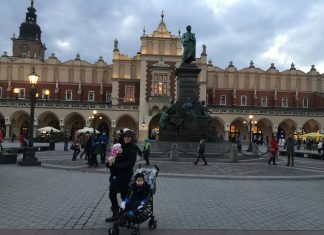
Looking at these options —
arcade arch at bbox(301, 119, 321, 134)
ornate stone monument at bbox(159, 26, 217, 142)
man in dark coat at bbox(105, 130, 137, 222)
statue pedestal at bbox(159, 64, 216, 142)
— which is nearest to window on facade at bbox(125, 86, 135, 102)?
arcade arch at bbox(301, 119, 321, 134)

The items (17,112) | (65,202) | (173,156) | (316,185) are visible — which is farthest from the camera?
(17,112)

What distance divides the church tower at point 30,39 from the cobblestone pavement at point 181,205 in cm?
7664

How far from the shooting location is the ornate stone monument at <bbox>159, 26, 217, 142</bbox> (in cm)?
2453

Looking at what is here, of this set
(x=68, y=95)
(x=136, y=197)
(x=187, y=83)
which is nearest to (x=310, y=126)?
(x=68, y=95)

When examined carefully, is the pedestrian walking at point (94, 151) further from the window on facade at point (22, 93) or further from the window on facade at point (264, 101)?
Answer: the window on facade at point (264, 101)

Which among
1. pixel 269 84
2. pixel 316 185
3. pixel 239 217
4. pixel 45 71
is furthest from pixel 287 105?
pixel 239 217

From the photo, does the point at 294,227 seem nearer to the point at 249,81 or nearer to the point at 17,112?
the point at 17,112

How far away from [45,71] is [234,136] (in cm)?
3223

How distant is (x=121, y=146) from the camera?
22.7 ft

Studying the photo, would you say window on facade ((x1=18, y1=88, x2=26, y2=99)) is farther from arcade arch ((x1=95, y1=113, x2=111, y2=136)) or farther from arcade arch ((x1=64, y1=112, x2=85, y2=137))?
arcade arch ((x1=95, y1=113, x2=111, y2=136))

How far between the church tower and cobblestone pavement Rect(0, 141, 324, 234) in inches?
3017

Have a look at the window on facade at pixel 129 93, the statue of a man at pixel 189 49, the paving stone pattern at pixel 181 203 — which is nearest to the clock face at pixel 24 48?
the window on facade at pixel 129 93

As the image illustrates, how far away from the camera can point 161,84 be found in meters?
57.6

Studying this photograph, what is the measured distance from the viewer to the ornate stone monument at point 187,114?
966 inches
